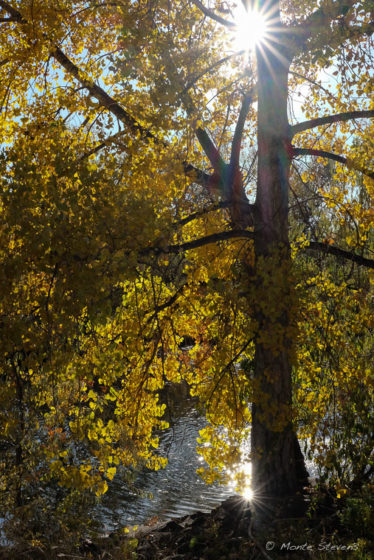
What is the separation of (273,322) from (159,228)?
214 centimetres

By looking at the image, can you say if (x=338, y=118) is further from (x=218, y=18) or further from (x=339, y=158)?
(x=218, y=18)

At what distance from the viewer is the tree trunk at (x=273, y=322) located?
6.63 meters

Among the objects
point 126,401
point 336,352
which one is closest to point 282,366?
point 336,352

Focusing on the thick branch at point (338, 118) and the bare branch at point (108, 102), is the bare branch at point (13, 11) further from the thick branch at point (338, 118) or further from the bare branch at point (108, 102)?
the thick branch at point (338, 118)

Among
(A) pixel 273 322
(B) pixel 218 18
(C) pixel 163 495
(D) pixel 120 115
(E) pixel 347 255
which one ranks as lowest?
(C) pixel 163 495

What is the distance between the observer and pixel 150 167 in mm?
6602

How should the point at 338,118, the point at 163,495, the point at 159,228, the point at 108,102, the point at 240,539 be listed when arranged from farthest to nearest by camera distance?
the point at 163,495 < the point at 108,102 < the point at 338,118 < the point at 240,539 < the point at 159,228

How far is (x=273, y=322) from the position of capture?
6.47 metres

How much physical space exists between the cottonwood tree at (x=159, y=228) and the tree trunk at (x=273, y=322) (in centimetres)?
2

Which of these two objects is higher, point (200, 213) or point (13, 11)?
point (13, 11)

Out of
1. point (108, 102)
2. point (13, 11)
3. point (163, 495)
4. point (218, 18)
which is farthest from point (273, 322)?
point (163, 495)

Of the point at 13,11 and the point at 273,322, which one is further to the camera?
the point at 13,11

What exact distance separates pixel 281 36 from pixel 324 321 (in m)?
3.80

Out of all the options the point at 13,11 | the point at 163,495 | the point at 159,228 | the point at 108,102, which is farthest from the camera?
the point at 163,495
